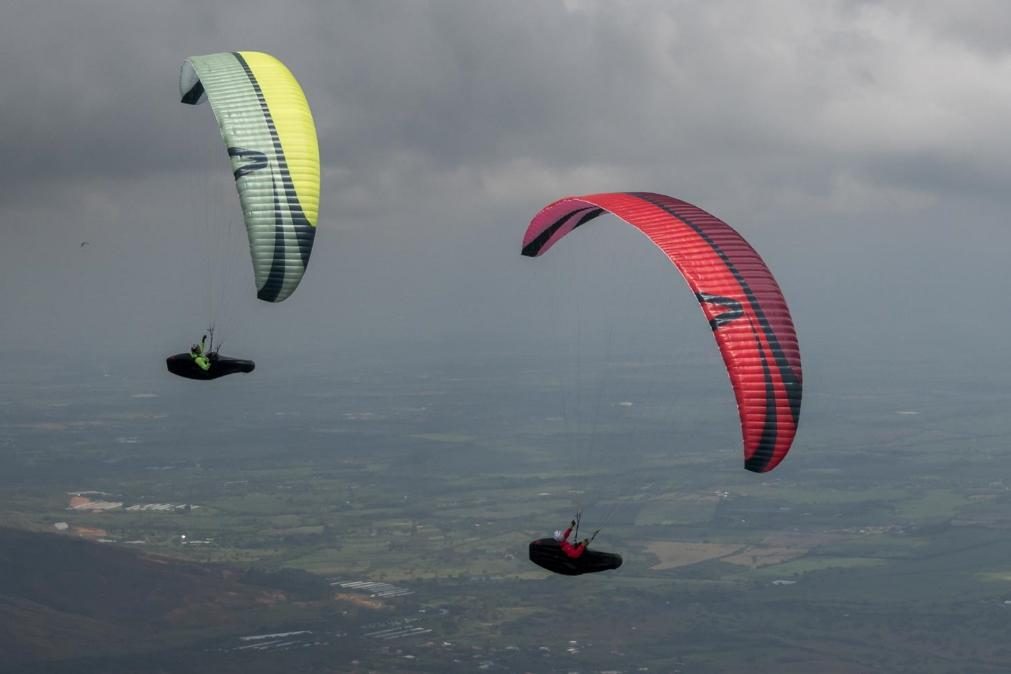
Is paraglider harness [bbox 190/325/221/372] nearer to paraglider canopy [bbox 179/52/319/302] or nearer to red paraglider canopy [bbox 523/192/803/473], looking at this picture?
paraglider canopy [bbox 179/52/319/302]

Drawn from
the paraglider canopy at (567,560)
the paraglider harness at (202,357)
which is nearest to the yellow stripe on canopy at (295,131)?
the paraglider harness at (202,357)

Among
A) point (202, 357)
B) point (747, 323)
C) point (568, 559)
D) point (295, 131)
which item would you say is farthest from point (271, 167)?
point (747, 323)

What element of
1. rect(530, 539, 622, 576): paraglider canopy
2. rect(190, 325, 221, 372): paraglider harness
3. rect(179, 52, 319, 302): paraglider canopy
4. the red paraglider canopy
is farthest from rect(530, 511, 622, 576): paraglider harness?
Answer: rect(190, 325, 221, 372): paraglider harness

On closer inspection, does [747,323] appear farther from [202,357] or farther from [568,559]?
[202,357]

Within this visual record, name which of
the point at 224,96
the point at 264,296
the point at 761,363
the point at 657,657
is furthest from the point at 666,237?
the point at 657,657

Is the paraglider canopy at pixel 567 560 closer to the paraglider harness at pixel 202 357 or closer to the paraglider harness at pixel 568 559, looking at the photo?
the paraglider harness at pixel 568 559

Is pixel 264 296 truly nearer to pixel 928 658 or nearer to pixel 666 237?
pixel 666 237
